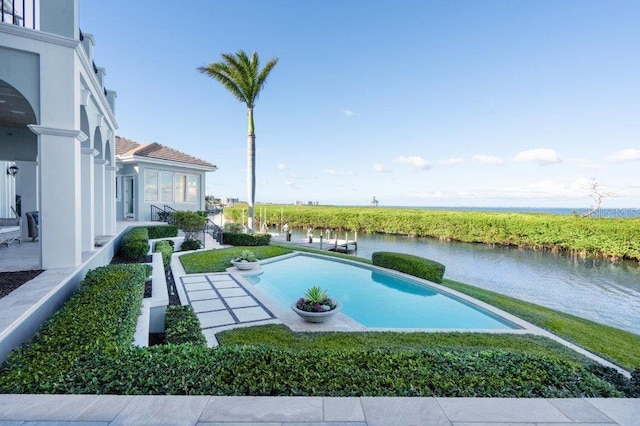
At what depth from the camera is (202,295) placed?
8.17m

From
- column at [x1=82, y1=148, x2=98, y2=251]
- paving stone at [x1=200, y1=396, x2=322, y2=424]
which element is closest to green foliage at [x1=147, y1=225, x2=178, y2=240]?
column at [x1=82, y1=148, x2=98, y2=251]

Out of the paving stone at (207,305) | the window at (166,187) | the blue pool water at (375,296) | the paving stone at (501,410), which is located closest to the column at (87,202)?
the paving stone at (207,305)

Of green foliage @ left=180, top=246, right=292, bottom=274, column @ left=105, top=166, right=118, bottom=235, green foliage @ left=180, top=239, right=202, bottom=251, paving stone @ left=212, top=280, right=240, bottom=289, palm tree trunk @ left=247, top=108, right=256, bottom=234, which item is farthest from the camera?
palm tree trunk @ left=247, top=108, right=256, bottom=234

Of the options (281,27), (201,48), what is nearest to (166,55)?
(201,48)

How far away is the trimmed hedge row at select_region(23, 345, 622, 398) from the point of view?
8.70 feet

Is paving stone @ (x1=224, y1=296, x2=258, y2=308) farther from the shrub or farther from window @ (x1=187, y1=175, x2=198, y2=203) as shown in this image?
window @ (x1=187, y1=175, x2=198, y2=203)

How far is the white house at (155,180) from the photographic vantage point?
56.0ft

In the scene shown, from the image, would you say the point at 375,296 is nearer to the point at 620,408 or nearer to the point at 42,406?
the point at 620,408

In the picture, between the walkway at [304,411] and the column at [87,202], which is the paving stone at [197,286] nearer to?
the column at [87,202]

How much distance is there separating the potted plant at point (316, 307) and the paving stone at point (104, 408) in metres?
4.29

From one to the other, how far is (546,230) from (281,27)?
23127mm

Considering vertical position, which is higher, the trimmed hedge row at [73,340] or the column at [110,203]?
the column at [110,203]

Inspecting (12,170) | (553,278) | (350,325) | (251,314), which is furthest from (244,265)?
(553,278)

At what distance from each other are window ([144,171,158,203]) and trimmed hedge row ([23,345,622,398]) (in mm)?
16702
